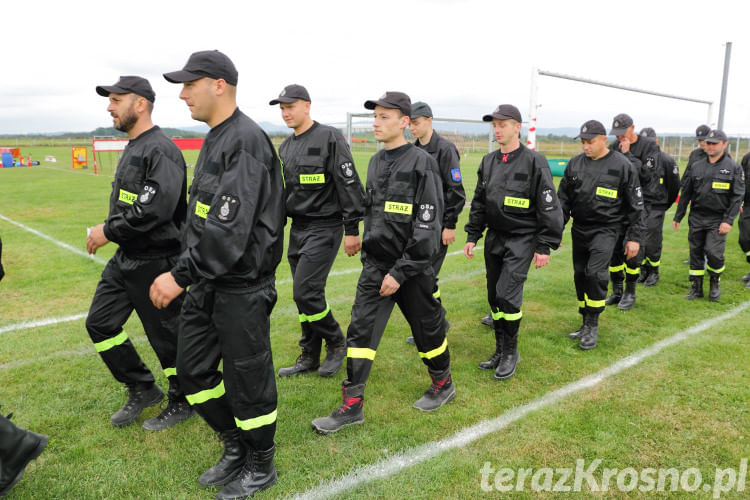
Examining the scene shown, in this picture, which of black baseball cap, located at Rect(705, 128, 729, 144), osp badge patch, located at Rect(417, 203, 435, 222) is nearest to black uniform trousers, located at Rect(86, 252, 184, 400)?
osp badge patch, located at Rect(417, 203, 435, 222)

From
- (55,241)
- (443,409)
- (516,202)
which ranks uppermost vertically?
(516,202)

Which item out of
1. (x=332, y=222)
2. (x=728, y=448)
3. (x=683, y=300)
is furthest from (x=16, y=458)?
(x=683, y=300)

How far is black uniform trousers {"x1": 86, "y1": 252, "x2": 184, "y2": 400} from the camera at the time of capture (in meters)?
3.38

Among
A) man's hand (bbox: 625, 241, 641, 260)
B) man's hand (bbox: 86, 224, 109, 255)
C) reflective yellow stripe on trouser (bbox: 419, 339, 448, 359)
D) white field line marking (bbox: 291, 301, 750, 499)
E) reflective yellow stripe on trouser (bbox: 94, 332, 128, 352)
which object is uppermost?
man's hand (bbox: 86, 224, 109, 255)

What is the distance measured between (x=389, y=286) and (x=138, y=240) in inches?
66.4

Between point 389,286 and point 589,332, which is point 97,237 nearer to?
point 389,286

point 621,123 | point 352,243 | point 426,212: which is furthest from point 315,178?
point 621,123

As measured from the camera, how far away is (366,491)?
9.25ft

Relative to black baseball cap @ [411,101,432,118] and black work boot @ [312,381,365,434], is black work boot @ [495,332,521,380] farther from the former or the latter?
black baseball cap @ [411,101,432,118]

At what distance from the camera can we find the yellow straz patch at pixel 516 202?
441cm

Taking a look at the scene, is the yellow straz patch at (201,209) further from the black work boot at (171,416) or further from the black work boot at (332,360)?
the black work boot at (332,360)

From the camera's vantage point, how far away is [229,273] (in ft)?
8.44

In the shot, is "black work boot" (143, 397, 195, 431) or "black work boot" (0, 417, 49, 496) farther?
"black work boot" (143, 397, 195, 431)

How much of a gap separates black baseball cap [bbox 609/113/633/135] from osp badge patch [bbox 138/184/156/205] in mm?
5795
